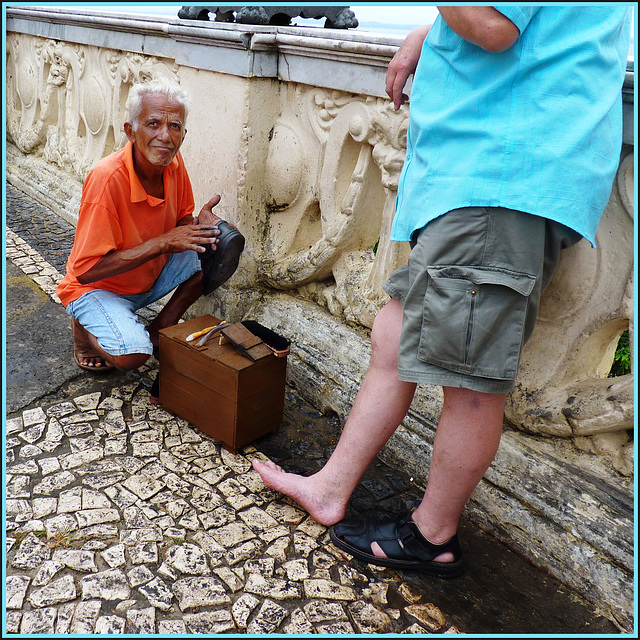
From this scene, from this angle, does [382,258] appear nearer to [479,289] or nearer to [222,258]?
[222,258]

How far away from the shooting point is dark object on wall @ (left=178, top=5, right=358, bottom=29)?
9.71ft

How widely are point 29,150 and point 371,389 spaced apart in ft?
16.8

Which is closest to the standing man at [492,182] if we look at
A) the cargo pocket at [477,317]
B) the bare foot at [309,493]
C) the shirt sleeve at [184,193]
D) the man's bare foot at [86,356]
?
the cargo pocket at [477,317]

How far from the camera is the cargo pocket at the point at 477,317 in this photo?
5.27ft

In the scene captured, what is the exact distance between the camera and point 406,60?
6.39 feet

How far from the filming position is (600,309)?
196 cm

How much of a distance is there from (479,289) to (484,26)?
0.61 m

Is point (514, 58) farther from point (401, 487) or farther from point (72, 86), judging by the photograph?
point (72, 86)

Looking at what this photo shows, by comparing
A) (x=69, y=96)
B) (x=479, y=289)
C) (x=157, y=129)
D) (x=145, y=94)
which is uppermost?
(x=145, y=94)

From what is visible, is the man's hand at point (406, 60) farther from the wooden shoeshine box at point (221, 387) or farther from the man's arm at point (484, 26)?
the wooden shoeshine box at point (221, 387)

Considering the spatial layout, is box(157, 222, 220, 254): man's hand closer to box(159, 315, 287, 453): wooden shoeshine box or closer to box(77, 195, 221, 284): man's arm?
box(77, 195, 221, 284): man's arm

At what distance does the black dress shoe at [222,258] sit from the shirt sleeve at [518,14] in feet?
5.33

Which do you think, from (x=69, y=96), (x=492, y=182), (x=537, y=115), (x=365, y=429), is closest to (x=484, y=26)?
(x=537, y=115)

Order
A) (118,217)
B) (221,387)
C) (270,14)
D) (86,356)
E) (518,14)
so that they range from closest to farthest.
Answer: (518,14)
(221,387)
(118,217)
(86,356)
(270,14)
